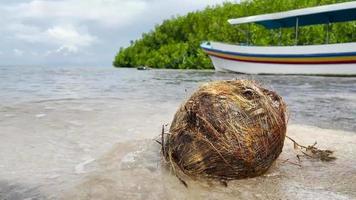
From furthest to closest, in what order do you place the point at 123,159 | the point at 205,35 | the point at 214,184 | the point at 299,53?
the point at 205,35, the point at 299,53, the point at 123,159, the point at 214,184

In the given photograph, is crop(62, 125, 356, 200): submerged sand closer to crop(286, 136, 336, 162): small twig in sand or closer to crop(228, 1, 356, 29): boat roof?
crop(286, 136, 336, 162): small twig in sand

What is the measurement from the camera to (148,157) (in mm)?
5621

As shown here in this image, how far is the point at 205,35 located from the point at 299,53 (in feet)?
74.2

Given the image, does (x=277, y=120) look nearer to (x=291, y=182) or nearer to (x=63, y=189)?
(x=291, y=182)

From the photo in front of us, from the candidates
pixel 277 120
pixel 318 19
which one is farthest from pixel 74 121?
pixel 318 19

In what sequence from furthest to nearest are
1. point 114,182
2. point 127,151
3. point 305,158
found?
point 127,151 → point 305,158 → point 114,182

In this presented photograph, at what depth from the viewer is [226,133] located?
4.48 m

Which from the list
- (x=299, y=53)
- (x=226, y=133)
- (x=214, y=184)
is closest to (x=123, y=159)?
(x=214, y=184)

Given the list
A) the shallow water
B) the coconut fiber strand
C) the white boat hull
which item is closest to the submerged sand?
the shallow water

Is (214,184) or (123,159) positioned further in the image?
(123,159)

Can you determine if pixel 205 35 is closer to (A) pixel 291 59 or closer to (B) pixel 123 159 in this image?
(A) pixel 291 59

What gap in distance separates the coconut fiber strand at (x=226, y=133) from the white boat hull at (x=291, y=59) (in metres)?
19.4

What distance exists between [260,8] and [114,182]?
1586 inches

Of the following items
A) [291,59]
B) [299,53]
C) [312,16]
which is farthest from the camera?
[312,16]
